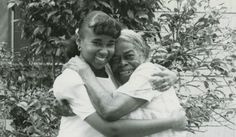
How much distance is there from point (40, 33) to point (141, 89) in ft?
8.52

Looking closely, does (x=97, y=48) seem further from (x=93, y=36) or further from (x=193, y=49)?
(x=193, y=49)

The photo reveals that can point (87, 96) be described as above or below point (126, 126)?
above

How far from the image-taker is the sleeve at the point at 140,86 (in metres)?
2.93

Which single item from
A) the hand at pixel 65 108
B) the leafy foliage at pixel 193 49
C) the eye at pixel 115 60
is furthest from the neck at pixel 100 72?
the leafy foliage at pixel 193 49

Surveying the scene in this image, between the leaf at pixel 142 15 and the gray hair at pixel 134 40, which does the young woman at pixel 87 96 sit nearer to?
the gray hair at pixel 134 40

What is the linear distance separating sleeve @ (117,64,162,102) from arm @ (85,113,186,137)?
0.14 metres

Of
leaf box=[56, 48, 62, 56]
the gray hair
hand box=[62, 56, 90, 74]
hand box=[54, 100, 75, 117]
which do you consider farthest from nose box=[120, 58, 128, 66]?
leaf box=[56, 48, 62, 56]

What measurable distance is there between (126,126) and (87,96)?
0.91ft

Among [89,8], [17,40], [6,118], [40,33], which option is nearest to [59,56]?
[40,33]

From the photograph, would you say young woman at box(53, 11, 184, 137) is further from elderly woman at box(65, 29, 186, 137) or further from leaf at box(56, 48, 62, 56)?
leaf at box(56, 48, 62, 56)

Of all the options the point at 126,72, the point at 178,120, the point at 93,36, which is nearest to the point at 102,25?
the point at 93,36

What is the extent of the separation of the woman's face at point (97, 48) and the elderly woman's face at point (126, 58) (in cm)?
7

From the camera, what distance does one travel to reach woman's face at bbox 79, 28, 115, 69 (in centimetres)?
307

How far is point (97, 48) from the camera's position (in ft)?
10.1
